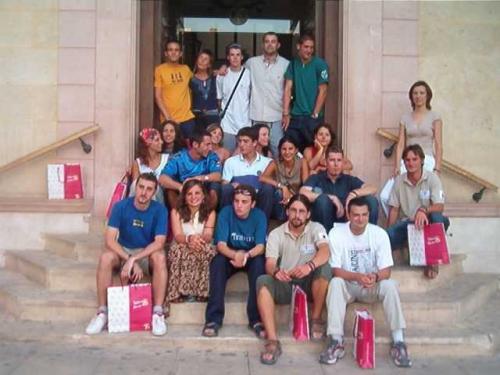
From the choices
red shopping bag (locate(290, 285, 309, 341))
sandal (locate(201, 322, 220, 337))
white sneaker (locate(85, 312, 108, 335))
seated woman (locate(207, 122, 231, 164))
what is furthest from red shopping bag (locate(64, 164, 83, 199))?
red shopping bag (locate(290, 285, 309, 341))

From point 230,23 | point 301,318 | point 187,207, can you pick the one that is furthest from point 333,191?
point 230,23

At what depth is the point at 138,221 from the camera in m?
5.68

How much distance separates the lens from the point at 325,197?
5.98m

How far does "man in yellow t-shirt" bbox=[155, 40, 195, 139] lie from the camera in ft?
24.7

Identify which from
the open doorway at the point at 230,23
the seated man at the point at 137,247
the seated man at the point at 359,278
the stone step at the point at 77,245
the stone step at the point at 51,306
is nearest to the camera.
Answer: the seated man at the point at 359,278

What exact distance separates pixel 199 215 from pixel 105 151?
213 cm

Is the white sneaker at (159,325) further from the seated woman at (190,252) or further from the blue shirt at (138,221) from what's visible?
the blue shirt at (138,221)

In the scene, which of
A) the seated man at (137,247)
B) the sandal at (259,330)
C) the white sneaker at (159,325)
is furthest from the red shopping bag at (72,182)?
the sandal at (259,330)

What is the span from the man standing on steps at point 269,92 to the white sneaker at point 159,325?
2.84 metres

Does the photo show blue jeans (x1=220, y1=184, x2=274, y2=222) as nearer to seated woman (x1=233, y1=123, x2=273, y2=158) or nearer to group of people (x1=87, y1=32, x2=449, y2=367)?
group of people (x1=87, y1=32, x2=449, y2=367)

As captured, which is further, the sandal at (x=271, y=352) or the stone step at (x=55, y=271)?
the stone step at (x=55, y=271)

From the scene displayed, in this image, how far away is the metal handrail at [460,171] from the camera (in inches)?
285

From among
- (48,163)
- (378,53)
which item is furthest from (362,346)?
(48,163)

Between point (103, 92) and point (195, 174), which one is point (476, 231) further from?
point (103, 92)
